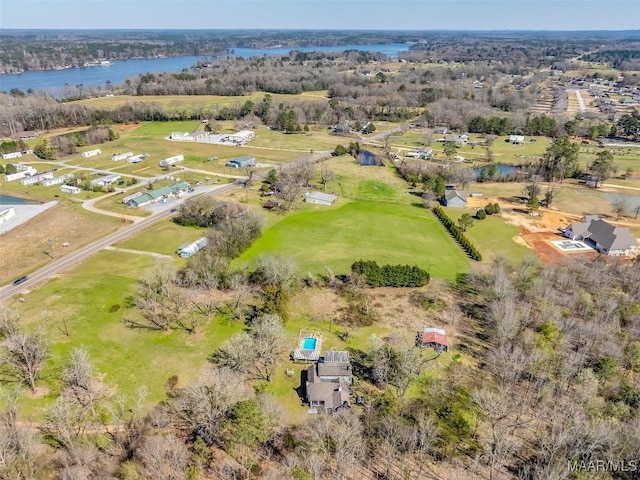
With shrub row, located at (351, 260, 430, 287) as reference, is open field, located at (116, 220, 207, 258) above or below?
below

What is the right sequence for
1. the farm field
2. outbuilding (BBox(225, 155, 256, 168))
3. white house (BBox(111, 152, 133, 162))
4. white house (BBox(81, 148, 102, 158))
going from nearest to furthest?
the farm field < outbuilding (BBox(225, 155, 256, 168)) < white house (BBox(111, 152, 133, 162)) < white house (BBox(81, 148, 102, 158))

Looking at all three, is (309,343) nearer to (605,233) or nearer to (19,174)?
(605,233)

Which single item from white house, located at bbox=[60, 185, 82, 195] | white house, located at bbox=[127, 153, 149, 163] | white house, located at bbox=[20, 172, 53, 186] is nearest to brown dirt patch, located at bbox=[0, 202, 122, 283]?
white house, located at bbox=[60, 185, 82, 195]

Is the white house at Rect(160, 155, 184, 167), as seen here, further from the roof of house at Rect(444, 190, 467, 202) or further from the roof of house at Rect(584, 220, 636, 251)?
the roof of house at Rect(584, 220, 636, 251)

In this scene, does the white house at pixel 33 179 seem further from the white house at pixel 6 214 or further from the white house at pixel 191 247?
the white house at pixel 191 247

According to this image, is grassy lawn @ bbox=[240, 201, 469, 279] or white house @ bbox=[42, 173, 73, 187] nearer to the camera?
grassy lawn @ bbox=[240, 201, 469, 279]
